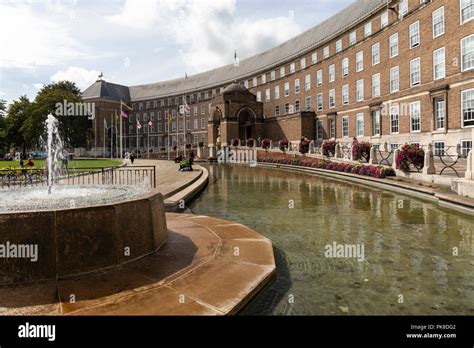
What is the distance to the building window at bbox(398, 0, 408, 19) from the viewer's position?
105 feet

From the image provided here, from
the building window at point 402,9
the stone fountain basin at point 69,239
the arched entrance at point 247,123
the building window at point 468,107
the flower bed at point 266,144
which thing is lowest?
the stone fountain basin at point 69,239

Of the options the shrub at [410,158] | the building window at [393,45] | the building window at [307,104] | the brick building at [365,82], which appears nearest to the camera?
the shrub at [410,158]

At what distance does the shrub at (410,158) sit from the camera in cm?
1750

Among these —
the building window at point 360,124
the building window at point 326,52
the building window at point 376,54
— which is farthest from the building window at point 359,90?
the building window at point 326,52

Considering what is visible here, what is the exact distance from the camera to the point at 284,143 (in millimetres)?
40906

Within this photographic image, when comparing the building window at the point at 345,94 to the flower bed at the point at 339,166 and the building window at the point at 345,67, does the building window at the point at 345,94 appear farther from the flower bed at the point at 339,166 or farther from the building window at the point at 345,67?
the flower bed at the point at 339,166

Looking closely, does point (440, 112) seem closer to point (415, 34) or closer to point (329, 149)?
point (415, 34)

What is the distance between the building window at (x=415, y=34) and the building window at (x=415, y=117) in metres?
5.74

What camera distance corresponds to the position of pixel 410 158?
17.8m

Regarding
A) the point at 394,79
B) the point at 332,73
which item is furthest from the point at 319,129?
the point at 394,79

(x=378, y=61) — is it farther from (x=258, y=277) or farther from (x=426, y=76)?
(x=258, y=277)

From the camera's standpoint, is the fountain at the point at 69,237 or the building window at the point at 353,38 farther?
the building window at the point at 353,38
